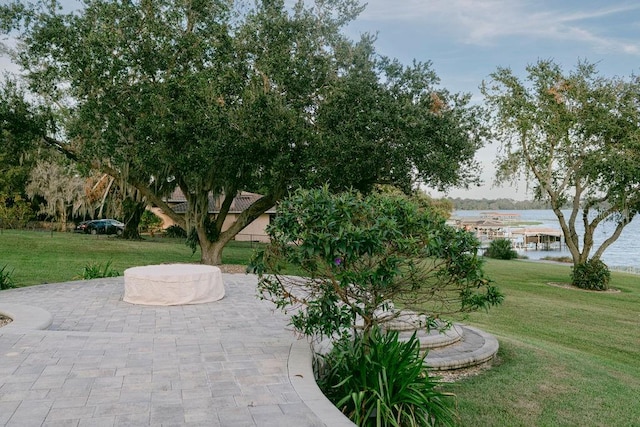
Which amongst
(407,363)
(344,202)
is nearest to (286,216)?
(344,202)

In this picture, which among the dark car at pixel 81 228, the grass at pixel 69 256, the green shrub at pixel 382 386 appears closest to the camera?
the green shrub at pixel 382 386

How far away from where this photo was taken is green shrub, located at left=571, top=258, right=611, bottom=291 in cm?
1702

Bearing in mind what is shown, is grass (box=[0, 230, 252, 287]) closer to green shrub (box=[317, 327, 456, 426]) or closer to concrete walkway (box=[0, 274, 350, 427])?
A: concrete walkway (box=[0, 274, 350, 427])

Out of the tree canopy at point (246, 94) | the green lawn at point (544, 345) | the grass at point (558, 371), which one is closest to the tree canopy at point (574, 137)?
the green lawn at point (544, 345)

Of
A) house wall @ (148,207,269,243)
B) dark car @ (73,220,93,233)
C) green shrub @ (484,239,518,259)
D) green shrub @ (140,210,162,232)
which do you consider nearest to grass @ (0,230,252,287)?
dark car @ (73,220,93,233)

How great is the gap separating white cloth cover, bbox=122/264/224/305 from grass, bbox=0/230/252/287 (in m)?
4.88

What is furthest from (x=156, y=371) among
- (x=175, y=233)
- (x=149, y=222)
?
(x=149, y=222)

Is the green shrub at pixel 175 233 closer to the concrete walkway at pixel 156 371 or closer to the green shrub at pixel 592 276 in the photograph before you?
the green shrub at pixel 592 276

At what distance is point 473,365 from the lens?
6434 millimetres

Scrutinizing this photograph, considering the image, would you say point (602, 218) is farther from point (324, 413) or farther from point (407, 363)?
point (324, 413)

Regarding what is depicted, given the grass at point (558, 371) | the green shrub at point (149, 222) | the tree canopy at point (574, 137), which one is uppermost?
the tree canopy at point (574, 137)

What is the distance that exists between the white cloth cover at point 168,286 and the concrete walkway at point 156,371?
2.32ft

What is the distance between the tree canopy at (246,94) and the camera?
44.1ft

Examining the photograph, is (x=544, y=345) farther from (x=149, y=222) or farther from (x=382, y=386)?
(x=149, y=222)
